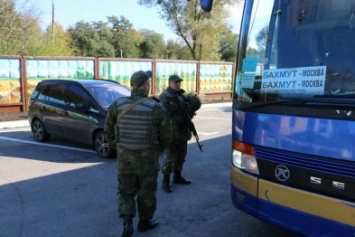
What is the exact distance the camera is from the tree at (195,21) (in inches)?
1292

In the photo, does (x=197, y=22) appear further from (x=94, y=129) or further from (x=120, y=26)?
(x=120, y=26)

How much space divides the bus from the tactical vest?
88cm

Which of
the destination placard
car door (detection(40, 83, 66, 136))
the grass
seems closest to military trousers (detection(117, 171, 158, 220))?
the destination placard

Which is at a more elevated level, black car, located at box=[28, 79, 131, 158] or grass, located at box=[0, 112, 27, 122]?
black car, located at box=[28, 79, 131, 158]

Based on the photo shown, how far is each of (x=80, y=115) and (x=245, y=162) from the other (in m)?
5.55

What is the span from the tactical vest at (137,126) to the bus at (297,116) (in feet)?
2.89

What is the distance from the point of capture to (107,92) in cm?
861

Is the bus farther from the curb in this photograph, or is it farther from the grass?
the grass

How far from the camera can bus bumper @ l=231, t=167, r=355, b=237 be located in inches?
109

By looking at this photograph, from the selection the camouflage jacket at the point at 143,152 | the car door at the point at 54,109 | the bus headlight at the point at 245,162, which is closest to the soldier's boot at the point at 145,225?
the camouflage jacket at the point at 143,152

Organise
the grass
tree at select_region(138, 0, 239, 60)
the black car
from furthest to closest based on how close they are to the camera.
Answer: tree at select_region(138, 0, 239, 60) < the grass < the black car

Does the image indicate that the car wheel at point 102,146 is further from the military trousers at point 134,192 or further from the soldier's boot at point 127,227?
the soldier's boot at point 127,227

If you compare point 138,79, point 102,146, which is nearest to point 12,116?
point 102,146

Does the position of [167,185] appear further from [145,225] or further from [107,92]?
[107,92]
